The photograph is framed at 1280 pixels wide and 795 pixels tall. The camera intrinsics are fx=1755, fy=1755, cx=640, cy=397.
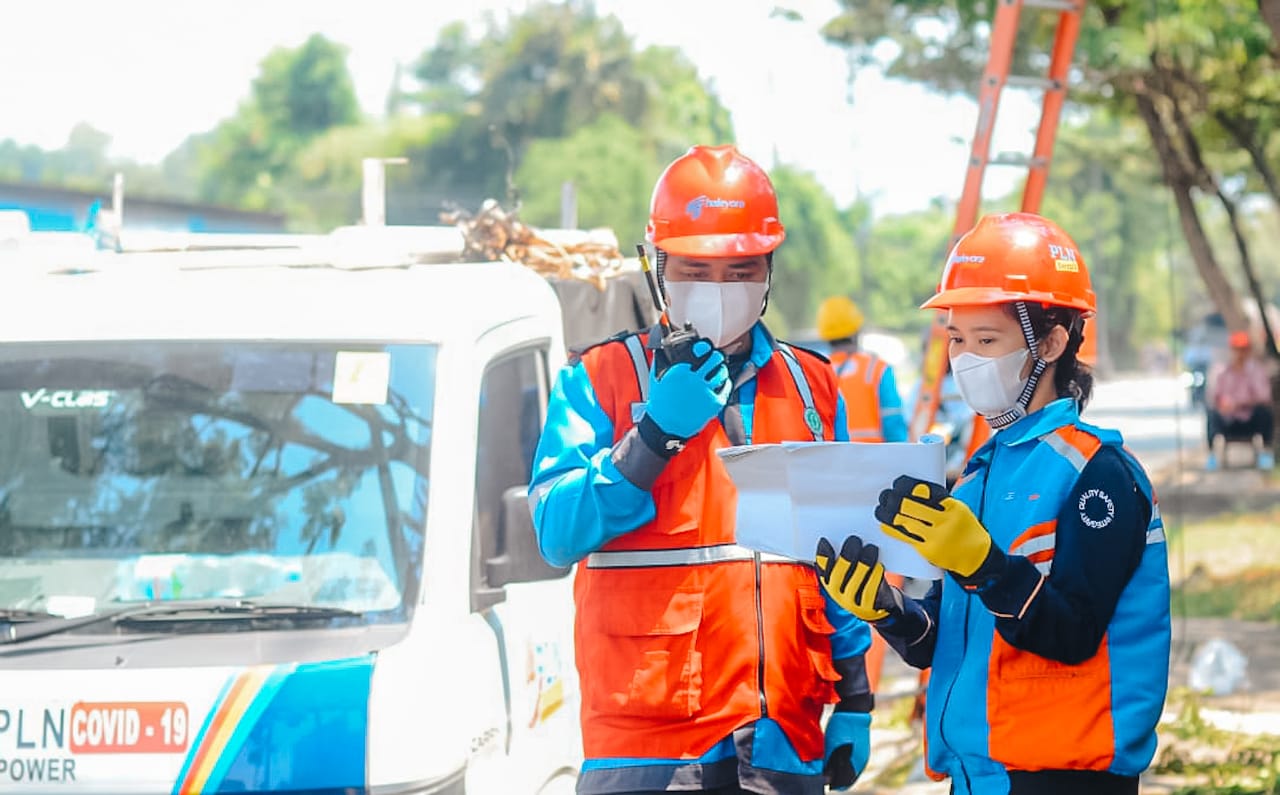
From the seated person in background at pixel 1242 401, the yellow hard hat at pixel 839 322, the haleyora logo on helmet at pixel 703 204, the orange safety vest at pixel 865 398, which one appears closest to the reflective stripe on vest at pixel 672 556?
the haleyora logo on helmet at pixel 703 204

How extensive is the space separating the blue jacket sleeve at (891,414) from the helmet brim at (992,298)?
3.68 m

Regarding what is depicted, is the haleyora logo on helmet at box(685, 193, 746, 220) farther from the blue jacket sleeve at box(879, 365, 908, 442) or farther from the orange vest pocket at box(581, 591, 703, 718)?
the blue jacket sleeve at box(879, 365, 908, 442)

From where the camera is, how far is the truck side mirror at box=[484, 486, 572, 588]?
4.20 meters

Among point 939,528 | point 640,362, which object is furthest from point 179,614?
point 939,528

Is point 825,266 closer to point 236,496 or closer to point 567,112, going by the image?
point 567,112

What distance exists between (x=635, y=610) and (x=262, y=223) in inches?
1390

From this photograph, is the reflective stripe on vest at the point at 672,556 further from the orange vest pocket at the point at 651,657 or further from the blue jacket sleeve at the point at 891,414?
the blue jacket sleeve at the point at 891,414

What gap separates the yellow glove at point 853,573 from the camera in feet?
10.1

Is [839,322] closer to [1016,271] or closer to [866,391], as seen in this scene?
[866,391]

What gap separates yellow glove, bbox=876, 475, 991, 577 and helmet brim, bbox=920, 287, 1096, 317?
0.47 meters

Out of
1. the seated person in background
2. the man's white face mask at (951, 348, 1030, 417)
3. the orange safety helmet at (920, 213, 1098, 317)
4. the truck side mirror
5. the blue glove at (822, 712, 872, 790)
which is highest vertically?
the orange safety helmet at (920, 213, 1098, 317)

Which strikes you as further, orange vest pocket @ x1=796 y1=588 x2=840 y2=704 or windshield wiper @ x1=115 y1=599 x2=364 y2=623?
windshield wiper @ x1=115 y1=599 x2=364 y2=623

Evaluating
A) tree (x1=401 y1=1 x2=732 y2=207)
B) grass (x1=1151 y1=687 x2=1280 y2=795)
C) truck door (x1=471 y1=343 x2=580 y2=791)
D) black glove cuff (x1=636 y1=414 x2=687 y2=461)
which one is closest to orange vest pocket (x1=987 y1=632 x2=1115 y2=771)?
black glove cuff (x1=636 y1=414 x2=687 y2=461)

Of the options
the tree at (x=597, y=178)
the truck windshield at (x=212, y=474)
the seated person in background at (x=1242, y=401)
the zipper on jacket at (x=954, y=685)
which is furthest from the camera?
the tree at (x=597, y=178)
